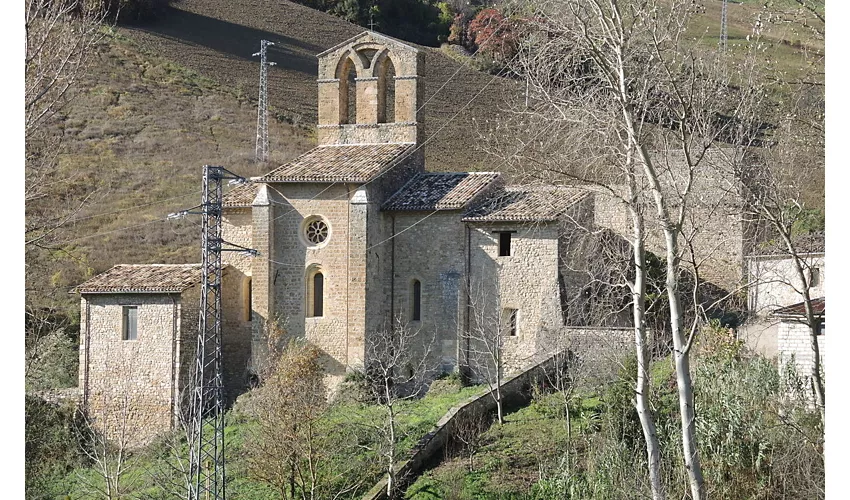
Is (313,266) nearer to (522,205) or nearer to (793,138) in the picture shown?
(522,205)

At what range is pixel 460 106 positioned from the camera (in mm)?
53250

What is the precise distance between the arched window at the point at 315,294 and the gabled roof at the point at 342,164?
2452mm

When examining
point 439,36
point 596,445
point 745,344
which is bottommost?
point 596,445

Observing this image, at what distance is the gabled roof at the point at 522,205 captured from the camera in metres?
27.7

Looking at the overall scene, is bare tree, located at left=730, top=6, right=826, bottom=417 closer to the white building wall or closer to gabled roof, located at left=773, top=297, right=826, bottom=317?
the white building wall

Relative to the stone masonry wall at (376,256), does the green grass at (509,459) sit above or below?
below

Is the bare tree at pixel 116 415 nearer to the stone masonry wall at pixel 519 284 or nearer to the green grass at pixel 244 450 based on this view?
the green grass at pixel 244 450

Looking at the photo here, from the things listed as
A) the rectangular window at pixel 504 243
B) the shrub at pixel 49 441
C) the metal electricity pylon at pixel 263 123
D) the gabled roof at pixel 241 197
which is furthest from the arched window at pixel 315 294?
the metal electricity pylon at pixel 263 123

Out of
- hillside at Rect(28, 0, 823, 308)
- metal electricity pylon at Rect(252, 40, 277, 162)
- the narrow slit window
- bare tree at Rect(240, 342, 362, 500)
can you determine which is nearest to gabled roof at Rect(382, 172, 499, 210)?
the narrow slit window

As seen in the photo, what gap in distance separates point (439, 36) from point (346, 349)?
39548mm

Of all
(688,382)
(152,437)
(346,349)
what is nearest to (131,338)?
(152,437)

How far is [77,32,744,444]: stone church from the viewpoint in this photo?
28.3 m

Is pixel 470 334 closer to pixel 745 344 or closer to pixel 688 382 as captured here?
pixel 745 344

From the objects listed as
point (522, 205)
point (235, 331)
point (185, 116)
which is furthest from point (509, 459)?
point (185, 116)
